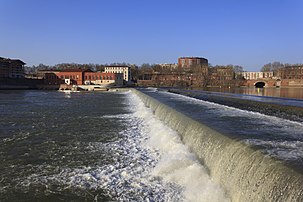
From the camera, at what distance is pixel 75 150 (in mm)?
10633

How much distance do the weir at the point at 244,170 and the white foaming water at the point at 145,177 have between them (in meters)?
0.28

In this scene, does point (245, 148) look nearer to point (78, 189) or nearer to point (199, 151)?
point (199, 151)

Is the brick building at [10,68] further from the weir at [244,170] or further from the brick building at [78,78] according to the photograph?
the weir at [244,170]

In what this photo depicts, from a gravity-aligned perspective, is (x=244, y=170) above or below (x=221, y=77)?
below

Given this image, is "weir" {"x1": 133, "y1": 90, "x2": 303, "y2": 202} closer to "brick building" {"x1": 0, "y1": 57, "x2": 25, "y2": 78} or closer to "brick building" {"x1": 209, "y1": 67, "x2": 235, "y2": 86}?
"brick building" {"x1": 0, "y1": 57, "x2": 25, "y2": 78}

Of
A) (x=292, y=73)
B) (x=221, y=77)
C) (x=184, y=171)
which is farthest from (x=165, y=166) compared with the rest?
(x=292, y=73)

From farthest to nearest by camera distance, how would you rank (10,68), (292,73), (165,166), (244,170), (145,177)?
(292,73), (10,68), (165,166), (145,177), (244,170)

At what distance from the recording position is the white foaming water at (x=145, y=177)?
258 inches

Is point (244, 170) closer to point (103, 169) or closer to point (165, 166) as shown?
point (165, 166)

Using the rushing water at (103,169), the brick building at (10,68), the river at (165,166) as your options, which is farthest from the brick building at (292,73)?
the river at (165,166)

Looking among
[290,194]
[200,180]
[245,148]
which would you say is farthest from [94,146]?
[290,194]

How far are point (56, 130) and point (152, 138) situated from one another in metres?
5.36

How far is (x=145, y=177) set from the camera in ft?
25.5

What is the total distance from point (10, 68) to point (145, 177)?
11474 centimetres
